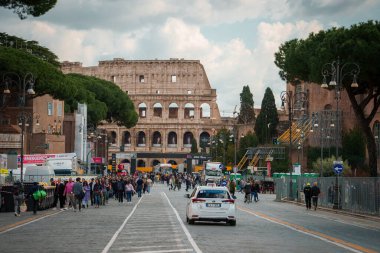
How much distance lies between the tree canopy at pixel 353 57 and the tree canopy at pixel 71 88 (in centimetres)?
2491

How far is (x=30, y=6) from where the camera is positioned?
33.6m

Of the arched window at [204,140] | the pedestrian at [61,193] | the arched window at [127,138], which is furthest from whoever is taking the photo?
the arched window at [127,138]

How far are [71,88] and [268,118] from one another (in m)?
47.9

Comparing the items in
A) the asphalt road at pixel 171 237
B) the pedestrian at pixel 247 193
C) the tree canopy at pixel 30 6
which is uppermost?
the tree canopy at pixel 30 6

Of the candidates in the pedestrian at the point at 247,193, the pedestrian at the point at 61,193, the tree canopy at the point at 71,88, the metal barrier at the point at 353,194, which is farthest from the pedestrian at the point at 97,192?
the tree canopy at the point at 71,88

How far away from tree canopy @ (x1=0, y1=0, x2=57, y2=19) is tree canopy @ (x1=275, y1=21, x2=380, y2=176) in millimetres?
19025

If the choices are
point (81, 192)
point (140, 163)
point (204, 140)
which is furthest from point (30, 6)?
point (140, 163)

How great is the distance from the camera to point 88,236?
2166cm

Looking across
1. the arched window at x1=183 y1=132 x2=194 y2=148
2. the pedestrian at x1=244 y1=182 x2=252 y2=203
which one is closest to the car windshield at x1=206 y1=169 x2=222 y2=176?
the pedestrian at x1=244 y1=182 x2=252 y2=203

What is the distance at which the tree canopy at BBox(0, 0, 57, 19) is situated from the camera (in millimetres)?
31867

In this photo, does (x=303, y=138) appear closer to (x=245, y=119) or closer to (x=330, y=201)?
(x=330, y=201)

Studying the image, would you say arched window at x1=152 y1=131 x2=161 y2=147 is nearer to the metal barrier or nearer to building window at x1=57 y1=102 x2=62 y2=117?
building window at x1=57 y1=102 x2=62 y2=117

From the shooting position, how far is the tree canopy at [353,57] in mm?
45969

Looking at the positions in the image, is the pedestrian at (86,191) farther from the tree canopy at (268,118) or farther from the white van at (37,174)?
the tree canopy at (268,118)
